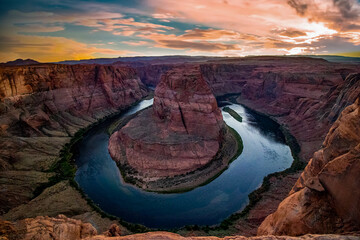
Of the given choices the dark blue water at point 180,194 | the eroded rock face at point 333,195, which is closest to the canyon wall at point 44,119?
the dark blue water at point 180,194

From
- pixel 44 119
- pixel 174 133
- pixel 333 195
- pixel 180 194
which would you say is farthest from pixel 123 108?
pixel 333 195

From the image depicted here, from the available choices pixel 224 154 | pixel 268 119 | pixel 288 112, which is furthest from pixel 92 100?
pixel 288 112

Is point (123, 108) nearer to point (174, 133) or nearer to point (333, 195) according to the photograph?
point (174, 133)

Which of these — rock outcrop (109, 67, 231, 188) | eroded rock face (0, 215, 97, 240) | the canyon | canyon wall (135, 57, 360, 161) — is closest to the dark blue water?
the canyon

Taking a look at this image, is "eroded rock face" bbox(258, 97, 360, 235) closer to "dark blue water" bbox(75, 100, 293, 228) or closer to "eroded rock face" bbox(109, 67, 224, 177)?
"dark blue water" bbox(75, 100, 293, 228)

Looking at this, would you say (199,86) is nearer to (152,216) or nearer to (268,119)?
(152,216)

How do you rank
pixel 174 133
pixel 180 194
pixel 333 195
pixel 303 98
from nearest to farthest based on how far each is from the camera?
1. pixel 333 195
2. pixel 180 194
3. pixel 174 133
4. pixel 303 98

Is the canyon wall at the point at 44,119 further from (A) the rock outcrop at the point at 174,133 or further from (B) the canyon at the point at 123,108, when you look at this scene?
(A) the rock outcrop at the point at 174,133

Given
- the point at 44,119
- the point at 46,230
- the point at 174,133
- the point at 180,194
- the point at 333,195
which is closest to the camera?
the point at 333,195
